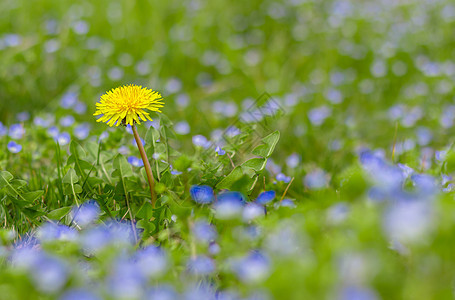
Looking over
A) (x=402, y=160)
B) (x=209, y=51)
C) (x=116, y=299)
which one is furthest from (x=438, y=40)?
(x=116, y=299)

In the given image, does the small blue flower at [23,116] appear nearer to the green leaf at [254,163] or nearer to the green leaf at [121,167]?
the green leaf at [121,167]

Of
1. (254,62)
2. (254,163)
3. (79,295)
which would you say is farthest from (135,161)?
(254,62)

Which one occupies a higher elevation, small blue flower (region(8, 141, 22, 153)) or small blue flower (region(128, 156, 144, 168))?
small blue flower (region(8, 141, 22, 153))

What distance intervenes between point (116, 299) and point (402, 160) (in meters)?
2.03

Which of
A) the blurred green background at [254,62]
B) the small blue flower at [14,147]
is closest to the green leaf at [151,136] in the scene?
the small blue flower at [14,147]

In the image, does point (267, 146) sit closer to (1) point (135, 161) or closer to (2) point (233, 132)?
(2) point (233, 132)

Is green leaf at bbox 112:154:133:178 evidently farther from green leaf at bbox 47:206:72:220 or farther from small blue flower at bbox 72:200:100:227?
green leaf at bbox 47:206:72:220

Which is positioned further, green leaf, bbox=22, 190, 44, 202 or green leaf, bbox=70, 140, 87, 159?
green leaf, bbox=70, 140, 87, 159

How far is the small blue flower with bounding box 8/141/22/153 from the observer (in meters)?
2.54

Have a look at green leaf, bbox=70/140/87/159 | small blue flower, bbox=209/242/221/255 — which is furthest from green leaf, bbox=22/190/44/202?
small blue flower, bbox=209/242/221/255

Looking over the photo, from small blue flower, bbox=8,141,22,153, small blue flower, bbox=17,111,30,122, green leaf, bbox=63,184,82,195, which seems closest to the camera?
green leaf, bbox=63,184,82,195

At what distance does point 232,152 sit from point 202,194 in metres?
0.35

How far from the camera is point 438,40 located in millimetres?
4762

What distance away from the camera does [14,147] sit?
255 cm
